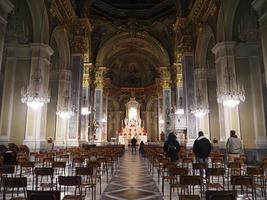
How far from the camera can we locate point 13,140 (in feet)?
38.8

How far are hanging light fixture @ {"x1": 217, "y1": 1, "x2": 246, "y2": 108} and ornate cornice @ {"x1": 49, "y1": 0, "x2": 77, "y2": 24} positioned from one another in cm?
893

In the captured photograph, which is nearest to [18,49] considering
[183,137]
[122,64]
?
[183,137]

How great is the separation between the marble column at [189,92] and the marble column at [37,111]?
8.63m

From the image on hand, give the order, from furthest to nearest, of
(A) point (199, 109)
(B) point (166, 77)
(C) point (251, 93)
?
1. (B) point (166, 77)
2. (A) point (199, 109)
3. (C) point (251, 93)

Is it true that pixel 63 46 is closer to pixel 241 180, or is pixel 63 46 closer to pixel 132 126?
pixel 241 180

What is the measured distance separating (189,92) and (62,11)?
9033mm

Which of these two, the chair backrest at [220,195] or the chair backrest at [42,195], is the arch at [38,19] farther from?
the chair backrest at [220,195]

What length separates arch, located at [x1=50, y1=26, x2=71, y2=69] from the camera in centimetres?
1550

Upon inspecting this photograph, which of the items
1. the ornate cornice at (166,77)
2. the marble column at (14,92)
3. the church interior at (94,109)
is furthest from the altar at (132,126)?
the marble column at (14,92)

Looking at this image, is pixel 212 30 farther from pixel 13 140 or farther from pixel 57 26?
pixel 13 140

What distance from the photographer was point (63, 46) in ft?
54.1

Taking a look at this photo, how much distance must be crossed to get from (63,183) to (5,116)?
8669 millimetres

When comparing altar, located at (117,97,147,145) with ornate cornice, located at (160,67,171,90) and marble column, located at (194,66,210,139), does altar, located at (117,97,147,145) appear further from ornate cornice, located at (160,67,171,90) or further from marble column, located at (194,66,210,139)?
marble column, located at (194,66,210,139)

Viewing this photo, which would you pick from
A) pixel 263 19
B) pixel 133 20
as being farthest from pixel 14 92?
pixel 133 20
